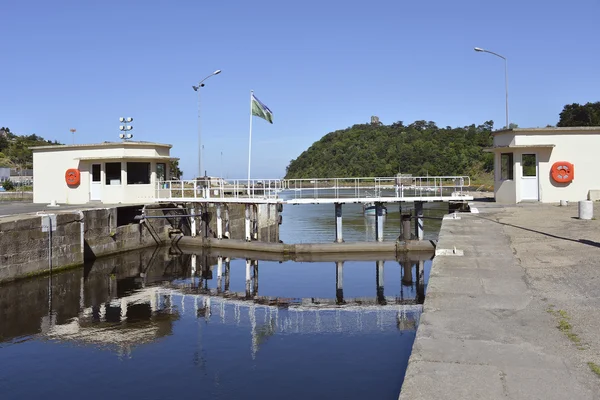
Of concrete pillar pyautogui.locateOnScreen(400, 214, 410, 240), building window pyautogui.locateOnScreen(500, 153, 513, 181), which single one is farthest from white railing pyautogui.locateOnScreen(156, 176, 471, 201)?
building window pyautogui.locateOnScreen(500, 153, 513, 181)

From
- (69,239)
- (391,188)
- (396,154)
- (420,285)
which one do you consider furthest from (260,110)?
(396,154)

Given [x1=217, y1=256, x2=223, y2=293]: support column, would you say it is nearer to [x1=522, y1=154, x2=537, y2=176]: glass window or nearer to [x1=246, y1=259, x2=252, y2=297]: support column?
[x1=246, y1=259, x2=252, y2=297]: support column

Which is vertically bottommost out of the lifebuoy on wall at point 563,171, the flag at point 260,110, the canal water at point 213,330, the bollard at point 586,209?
the canal water at point 213,330

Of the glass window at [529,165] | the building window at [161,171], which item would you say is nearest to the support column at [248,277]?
the building window at [161,171]

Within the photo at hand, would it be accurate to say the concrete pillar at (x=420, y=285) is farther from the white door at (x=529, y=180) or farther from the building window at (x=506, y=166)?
the building window at (x=506, y=166)

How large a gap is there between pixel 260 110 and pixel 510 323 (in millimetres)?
23762

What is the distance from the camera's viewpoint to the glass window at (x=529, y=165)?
26016mm

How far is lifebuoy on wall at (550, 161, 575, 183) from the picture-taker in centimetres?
2556

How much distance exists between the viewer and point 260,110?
30.0 metres

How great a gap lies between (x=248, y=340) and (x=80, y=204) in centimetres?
1996

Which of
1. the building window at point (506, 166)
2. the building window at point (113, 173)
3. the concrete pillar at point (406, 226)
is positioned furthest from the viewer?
the building window at point (113, 173)

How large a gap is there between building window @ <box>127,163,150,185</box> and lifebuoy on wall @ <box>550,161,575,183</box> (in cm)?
2091

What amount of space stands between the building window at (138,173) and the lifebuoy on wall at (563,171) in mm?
20909

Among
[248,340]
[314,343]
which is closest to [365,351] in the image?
[314,343]
